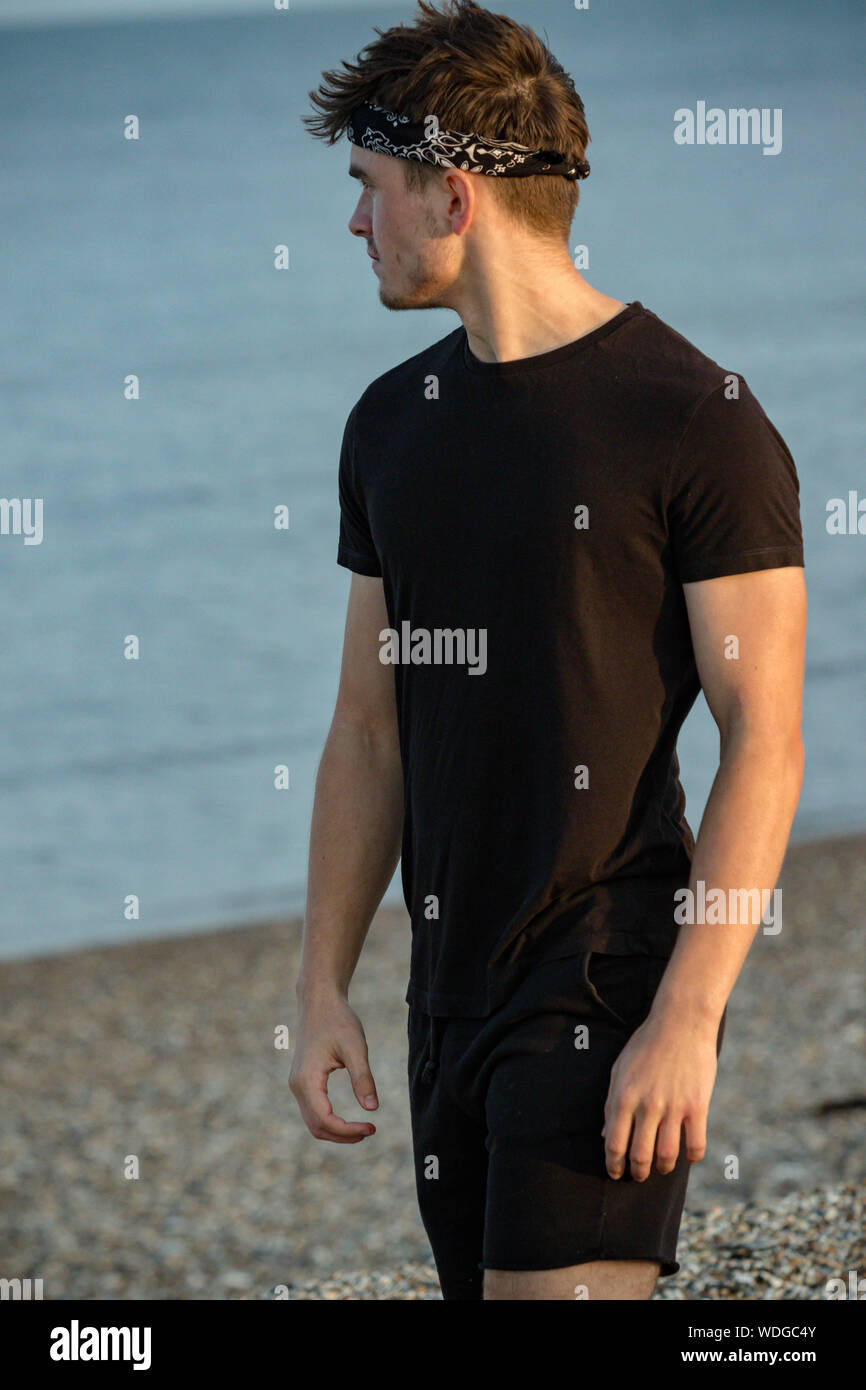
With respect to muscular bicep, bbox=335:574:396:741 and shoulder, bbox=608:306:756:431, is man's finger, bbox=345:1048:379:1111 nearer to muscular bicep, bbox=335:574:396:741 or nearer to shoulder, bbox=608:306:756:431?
muscular bicep, bbox=335:574:396:741

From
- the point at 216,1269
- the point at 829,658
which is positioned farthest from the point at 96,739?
the point at 216,1269

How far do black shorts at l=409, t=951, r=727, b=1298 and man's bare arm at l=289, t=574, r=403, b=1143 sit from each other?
394mm

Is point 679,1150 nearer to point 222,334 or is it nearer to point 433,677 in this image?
point 433,677

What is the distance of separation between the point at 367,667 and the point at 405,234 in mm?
712

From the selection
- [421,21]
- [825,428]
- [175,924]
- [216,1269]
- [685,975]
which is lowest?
[216,1269]

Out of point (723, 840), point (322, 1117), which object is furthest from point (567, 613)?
point (322, 1117)

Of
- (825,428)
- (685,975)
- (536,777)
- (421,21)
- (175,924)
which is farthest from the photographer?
(825,428)

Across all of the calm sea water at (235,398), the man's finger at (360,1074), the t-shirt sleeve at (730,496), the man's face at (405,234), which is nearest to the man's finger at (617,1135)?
the man's finger at (360,1074)

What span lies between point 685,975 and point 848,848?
343 inches

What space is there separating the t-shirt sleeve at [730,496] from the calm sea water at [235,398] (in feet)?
3.03

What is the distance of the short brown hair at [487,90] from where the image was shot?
2.35m

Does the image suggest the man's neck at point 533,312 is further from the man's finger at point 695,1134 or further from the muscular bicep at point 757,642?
the man's finger at point 695,1134

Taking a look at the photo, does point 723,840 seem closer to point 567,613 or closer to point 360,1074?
point 567,613

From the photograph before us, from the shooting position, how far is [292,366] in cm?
3528
